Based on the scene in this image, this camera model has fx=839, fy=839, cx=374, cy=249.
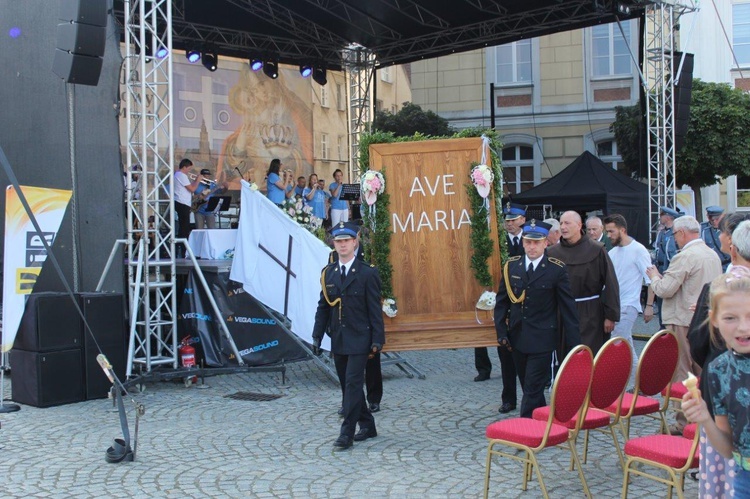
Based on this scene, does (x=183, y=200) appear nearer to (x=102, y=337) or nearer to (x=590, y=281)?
(x=102, y=337)

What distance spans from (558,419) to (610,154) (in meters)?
20.3

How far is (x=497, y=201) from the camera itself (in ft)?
23.5

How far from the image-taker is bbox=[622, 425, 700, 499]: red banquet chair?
13.5ft

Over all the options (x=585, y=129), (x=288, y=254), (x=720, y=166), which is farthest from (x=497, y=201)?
(x=585, y=129)

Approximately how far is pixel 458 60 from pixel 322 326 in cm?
1970

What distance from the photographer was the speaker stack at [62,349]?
821 centimetres

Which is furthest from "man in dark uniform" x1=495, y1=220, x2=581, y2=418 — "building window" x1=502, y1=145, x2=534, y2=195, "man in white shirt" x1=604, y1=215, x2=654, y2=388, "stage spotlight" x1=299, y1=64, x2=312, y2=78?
"building window" x1=502, y1=145, x2=534, y2=195

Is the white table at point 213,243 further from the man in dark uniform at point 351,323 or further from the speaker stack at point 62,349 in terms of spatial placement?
the man in dark uniform at point 351,323

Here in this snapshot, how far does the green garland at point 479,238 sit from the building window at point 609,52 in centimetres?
1809

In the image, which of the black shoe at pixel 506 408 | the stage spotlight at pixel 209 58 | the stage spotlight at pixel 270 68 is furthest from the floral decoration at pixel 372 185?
the stage spotlight at pixel 270 68

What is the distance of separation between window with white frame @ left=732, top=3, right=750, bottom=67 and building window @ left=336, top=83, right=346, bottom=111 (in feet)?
42.1

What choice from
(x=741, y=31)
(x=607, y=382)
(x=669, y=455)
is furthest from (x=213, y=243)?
(x=741, y=31)

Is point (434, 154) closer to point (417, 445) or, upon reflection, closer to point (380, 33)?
point (417, 445)

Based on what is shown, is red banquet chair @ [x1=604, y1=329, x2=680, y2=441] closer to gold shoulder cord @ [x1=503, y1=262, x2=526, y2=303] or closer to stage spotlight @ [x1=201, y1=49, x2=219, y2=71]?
gold shoulder cord @ [x1=503, y1=262, x2=526, y2=303]
